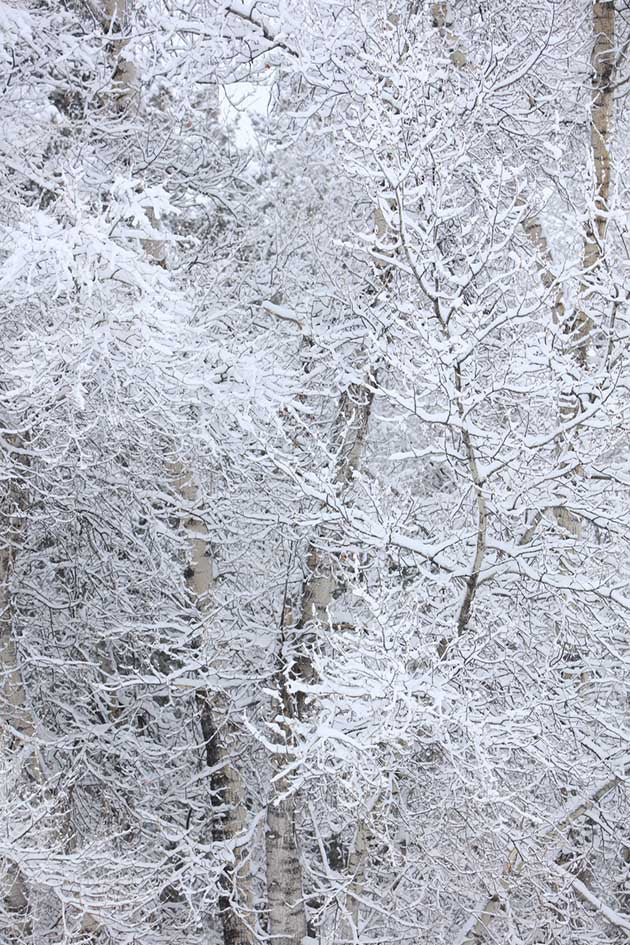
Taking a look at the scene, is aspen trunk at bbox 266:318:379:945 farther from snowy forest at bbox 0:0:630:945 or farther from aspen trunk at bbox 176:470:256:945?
aspen trunk at bbox 176:470:256:945

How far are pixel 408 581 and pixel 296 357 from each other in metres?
1.85

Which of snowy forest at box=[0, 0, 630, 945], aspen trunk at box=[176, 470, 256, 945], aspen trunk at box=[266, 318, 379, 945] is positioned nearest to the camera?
snowy forest at box=[0, 0, 630, 945]

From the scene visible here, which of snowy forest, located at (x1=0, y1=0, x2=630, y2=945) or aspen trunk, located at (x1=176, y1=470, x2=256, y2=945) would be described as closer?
snowy forest, located at (x1=0, y1=0, x2=630, y2=945)

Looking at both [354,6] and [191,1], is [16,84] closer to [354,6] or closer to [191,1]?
[191,1]

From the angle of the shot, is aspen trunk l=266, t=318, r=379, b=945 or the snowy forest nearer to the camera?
the snowy forest

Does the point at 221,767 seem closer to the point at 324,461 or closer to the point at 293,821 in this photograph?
the point at 293,821

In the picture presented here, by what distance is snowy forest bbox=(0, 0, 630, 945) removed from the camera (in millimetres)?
4707

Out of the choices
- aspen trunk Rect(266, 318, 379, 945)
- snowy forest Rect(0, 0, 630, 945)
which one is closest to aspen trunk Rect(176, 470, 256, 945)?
snowy forest Rect(0, 0, 630, 945)

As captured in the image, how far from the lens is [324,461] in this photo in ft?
20.9

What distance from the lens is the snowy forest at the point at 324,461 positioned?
15.4ft

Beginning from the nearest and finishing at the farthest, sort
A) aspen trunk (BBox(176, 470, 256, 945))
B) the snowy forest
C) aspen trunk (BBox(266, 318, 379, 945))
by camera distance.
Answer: the snowy forest → aspen trunk (BBox(266, 318, 379, 945)) → aspen trunk (BBox(176, 470, 256, 945))

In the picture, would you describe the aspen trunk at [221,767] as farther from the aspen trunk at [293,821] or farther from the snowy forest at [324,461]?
the aspen trunk at [293,821]

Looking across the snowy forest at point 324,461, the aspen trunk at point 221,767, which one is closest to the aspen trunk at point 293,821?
the snowy forest at point 324,461

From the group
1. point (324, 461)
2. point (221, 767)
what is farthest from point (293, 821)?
point (324, 461)
